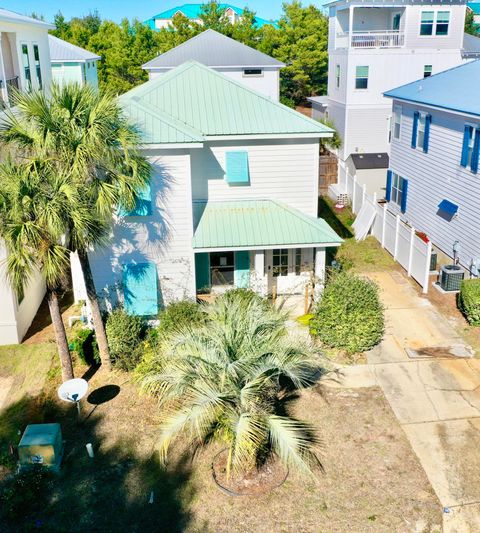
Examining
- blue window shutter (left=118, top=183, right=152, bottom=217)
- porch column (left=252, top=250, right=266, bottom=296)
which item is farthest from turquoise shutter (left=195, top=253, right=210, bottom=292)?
blue window shutter (left=118, top=183, right=152, bottom=217)

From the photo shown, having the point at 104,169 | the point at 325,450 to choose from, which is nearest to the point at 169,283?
the point at 104,169

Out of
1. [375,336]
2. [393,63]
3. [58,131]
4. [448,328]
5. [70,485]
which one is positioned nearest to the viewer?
[70,485]

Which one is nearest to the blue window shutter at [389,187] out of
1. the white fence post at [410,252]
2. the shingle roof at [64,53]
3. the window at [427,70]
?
the white fence post at [410,252]

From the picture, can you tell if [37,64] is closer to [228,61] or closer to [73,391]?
[228,61]

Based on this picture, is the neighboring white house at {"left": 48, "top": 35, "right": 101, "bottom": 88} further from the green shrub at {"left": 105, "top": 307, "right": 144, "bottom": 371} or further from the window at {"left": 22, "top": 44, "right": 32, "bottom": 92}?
the green shrub at {"left": 105, "top": 307, "right": 144, "bottom": 371}

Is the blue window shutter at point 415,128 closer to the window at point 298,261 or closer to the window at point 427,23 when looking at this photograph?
the window at point 298,261

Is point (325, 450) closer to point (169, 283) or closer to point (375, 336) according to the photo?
point (375, 336)
